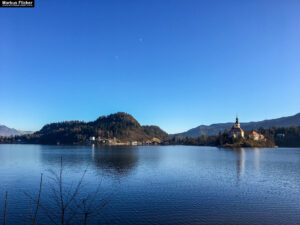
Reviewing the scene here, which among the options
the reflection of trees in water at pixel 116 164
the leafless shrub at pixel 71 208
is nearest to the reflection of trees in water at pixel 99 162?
the reflection of trees in water at pixel 116 164

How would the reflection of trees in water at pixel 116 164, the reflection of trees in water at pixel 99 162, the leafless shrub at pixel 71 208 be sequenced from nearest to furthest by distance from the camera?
the leafless shrub at pixel 71 208 < the reflection of trees in water at pixel 116 164 < the reflection of trees in water at pixel 99 162

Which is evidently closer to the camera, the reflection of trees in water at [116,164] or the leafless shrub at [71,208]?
the leafless shrub at [71,208]

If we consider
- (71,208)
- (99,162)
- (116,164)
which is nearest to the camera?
(71,208)

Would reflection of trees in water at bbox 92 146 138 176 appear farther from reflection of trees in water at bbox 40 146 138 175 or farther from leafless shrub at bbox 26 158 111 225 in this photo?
leafless shrub at bbox 26 158 111 225

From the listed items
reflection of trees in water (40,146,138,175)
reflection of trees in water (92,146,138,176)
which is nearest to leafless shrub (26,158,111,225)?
reflection of trees in water (40,146,138,175)

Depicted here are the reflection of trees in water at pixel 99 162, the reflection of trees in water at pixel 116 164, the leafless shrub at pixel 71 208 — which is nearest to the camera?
Answer: the leafless shrub at pixel 71 208

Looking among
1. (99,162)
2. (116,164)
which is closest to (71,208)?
(116,164)

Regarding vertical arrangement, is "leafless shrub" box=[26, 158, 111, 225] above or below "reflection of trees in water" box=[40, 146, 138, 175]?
above

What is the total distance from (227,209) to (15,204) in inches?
1072

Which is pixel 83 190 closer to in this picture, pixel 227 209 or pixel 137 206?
pixel 137 206

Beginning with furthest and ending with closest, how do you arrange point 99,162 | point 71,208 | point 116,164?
point 99,162, point 116,164, point 71,208

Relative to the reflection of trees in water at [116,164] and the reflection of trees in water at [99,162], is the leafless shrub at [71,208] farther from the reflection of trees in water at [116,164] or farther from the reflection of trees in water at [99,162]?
the reflection of trees in water at [116,164]

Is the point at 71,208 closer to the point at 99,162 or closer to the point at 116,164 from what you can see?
the point at 116,164

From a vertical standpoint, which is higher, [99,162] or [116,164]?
[116,164]
